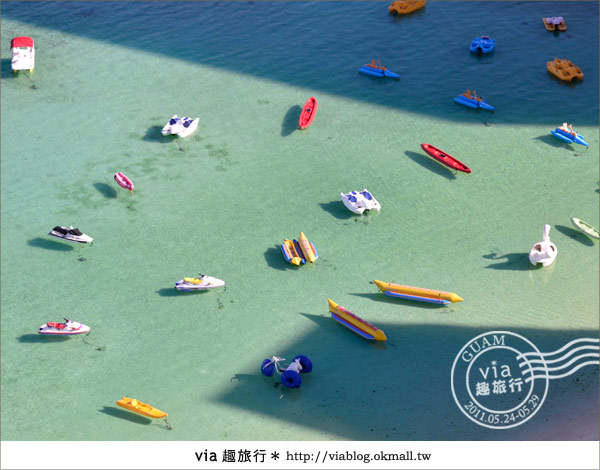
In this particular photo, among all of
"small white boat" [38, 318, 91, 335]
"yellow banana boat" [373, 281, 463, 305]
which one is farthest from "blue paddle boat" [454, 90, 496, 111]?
"small white boat" [38, 318, 91, 335]

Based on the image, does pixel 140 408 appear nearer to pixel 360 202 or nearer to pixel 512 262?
pixel 360 202

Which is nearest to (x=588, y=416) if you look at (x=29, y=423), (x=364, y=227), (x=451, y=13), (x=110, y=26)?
(x=364, y=227)

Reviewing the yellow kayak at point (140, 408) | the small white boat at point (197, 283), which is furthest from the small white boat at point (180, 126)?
the yellow kayak at point (140, 408)

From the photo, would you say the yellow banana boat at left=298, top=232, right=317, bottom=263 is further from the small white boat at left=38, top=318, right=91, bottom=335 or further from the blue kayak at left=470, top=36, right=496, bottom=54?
the blue kayak at left=470, top=36, right=496, bottom=54

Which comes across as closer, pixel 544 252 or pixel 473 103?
pixel 544 252

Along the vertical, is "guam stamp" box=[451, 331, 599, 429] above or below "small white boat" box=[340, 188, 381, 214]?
below

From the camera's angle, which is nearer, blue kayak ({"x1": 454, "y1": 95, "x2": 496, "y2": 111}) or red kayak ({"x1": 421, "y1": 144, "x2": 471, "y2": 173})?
red kayak ({"x1": 421, "y1": 144, "x2": 471, "y2": 173})

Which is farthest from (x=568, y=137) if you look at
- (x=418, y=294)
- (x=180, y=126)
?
(x=180, y=126)

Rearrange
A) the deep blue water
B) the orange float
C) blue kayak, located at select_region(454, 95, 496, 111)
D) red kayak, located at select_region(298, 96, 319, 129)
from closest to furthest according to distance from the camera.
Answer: red kayak, located at select_region(298, 96, 319, 129) < blue kayak, located at select_region(454, 95, 496, 111) < the deep blue water < the orange float
